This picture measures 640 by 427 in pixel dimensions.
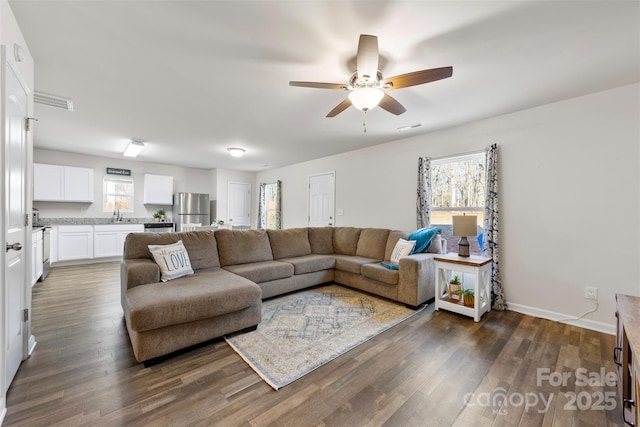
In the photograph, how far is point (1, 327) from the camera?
1380 mm

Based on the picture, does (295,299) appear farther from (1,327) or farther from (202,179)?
(202,179)

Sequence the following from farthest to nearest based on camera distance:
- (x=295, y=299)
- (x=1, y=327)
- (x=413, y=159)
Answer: (x=413, y=159)
(x=295, y=299)
(x=1, y=327)

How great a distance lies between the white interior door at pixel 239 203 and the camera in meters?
7.62

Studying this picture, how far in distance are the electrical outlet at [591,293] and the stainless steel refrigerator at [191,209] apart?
731 cm

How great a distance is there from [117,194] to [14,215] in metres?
5.44

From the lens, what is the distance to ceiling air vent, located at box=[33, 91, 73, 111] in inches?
107

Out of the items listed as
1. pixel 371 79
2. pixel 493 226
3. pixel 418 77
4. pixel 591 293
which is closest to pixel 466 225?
pixel 493 226

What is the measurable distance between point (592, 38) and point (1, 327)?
13.6 ft

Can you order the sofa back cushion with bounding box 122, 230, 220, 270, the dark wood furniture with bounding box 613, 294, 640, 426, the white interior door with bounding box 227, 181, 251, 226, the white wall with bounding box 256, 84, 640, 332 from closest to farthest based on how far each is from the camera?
1. the dark wood furniture with bounding box 613, 294, 640, 426
2. the white wall with bounding box 256, 84, 640, 332
3. the sofa back cushion with bounding box 122, 230, 220, 270
4. the white interior door with bounding box 227, 181, 251, 226

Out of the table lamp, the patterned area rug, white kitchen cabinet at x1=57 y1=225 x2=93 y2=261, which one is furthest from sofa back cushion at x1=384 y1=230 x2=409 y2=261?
white kitchen cabinet at x1=57 y1=225 x2=93 y2=261

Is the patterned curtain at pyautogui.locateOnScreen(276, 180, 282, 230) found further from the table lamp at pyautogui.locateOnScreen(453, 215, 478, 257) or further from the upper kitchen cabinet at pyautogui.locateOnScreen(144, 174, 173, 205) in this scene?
the table lamp at pyautogui.locateOnScreen(453, 215, 478, 257)

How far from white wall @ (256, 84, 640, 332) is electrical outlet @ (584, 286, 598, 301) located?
0.13 feet

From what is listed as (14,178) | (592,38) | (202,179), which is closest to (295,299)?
(14,178)

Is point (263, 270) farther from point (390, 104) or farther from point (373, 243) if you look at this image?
point (390, 104)
